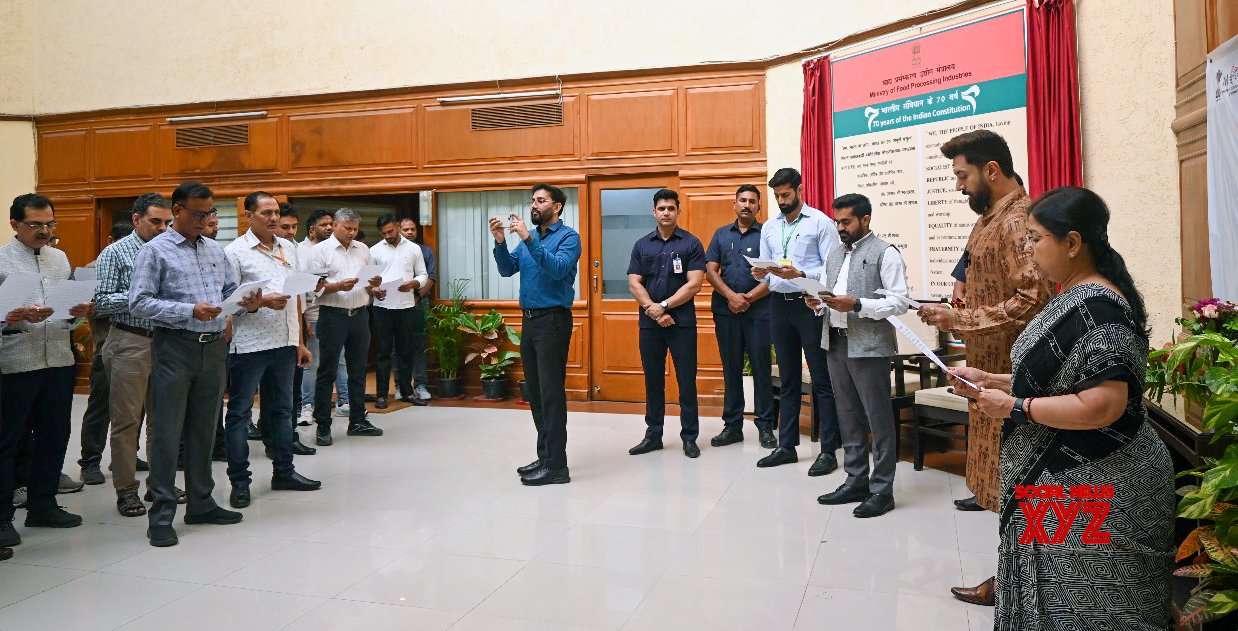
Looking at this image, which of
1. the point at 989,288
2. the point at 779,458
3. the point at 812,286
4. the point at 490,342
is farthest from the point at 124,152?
the point at 989,288

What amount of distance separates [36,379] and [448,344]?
4078mm

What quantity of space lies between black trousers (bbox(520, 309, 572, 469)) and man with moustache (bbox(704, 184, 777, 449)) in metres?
1.35

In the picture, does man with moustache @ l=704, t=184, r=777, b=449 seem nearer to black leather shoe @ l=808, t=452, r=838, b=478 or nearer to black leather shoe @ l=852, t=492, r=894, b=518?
black leather shoe @ l=808, t=452, r=838, b=478

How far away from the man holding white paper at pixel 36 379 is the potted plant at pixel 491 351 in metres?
3.82

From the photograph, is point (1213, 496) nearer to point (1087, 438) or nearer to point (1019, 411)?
point (1087, 438)

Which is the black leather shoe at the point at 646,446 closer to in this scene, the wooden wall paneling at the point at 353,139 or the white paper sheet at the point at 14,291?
the white paper sheet at the point at 14,291

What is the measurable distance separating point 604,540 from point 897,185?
357cm

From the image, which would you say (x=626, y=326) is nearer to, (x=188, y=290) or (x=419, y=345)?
(x=419, y=345)

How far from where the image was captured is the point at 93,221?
905cm

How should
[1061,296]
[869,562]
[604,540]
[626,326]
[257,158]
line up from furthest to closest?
[257,158], [626,326], [604,540], [869,562], [1061,296]

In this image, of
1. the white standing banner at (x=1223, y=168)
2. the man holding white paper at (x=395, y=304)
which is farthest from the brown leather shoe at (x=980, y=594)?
the man holding white paper at (x=395, y=304)

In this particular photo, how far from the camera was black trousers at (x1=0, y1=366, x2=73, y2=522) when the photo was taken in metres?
3.86

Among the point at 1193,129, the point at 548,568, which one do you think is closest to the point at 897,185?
the point at 1193,129

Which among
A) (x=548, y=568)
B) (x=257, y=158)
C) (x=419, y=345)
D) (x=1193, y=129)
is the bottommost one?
(x=548, y=568)
